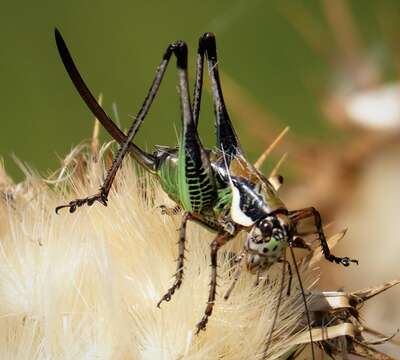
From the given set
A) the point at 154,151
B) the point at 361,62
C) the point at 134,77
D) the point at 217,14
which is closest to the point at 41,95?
the point at 134,77

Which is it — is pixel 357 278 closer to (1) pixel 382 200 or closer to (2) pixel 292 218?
(1) pixel 382 200

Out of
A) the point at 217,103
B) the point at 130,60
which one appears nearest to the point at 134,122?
the point at 217,103

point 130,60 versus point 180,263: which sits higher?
point 130,60

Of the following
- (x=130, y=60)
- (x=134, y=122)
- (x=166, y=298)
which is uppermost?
(x=130, y=60)

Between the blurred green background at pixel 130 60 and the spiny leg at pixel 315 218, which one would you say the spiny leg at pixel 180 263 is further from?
the blurred green background at pixel 130 60

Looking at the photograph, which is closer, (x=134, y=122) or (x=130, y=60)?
(x=134, y=122)

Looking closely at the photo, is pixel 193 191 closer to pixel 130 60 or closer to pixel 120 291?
pixel 120 291
